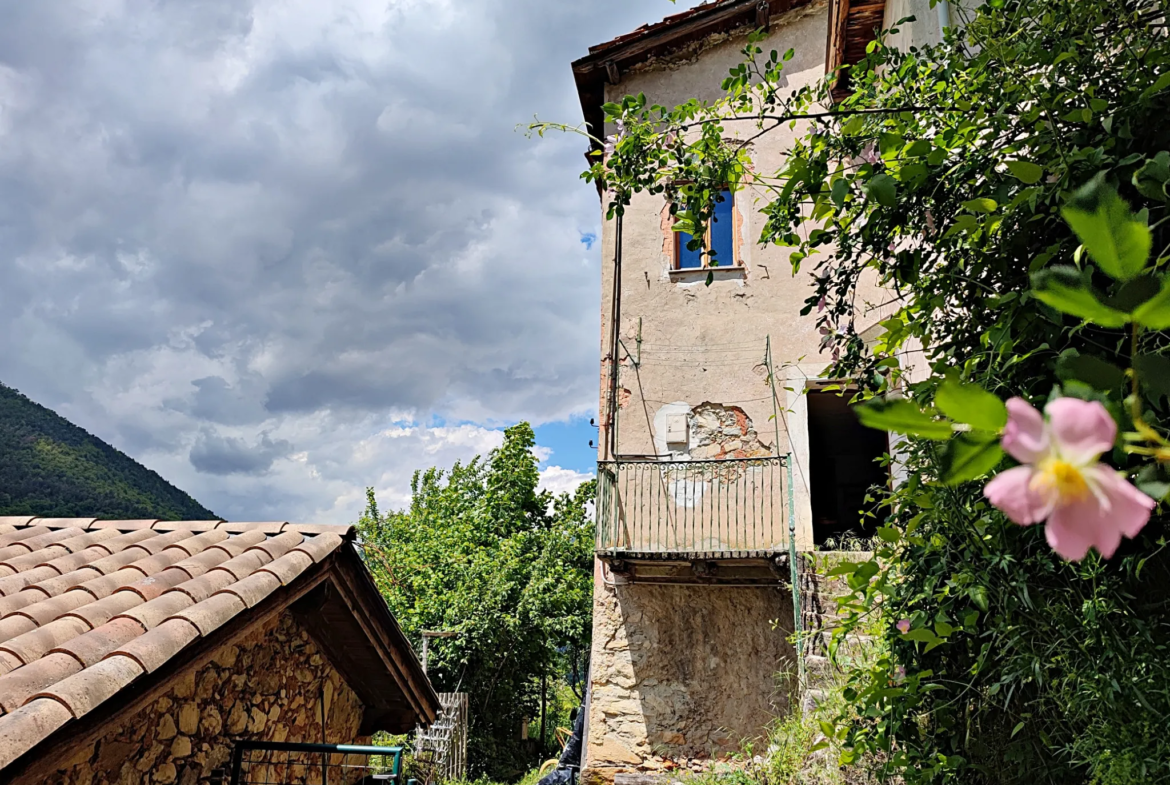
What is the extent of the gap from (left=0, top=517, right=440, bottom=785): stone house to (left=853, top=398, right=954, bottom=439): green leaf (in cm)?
238

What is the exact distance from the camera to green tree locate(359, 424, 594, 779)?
1434 cm

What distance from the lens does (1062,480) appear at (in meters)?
0.34

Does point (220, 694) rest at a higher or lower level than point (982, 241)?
lower

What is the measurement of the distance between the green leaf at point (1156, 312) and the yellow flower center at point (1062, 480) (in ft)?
0.38

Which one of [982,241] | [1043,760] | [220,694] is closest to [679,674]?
[220,694]

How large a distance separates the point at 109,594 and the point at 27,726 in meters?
1.18

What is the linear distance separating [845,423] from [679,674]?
421 centimetres

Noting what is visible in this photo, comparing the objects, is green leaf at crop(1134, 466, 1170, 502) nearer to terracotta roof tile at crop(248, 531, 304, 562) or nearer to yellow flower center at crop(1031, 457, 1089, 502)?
yellow flower center at crop(1031, 457, 1089, 502)

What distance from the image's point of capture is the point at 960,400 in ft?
1.23

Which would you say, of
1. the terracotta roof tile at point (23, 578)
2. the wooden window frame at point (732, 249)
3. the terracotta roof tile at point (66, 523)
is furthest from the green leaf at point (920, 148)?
the wooden window frame at point (732, 249)

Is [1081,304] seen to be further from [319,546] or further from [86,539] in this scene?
[86,539]

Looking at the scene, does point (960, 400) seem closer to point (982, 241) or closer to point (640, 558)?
point (982, 241)

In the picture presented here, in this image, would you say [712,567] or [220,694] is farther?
[712,567]

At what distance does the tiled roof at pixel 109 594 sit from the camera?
2.26 m
